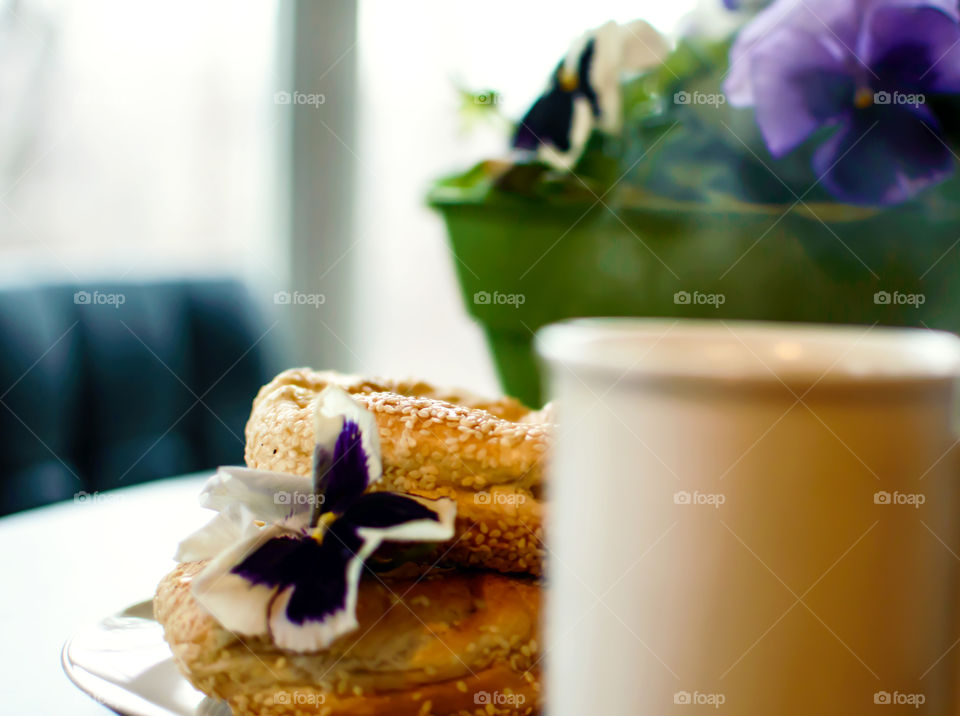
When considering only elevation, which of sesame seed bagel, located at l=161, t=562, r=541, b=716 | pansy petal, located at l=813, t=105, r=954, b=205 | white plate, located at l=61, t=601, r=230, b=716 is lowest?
white plate, located at l=61, t=601, r=230, b=716

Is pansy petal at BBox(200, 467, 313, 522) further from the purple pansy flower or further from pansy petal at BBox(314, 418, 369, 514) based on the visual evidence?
the purple pansy flower

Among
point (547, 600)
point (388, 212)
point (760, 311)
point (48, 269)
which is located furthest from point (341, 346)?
point (547, 600)

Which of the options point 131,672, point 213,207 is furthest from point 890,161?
point 213,207

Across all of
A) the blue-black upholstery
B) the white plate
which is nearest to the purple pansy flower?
the white plate

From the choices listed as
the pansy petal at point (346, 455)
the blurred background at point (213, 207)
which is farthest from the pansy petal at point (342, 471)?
the blurred background at point (213, 207)

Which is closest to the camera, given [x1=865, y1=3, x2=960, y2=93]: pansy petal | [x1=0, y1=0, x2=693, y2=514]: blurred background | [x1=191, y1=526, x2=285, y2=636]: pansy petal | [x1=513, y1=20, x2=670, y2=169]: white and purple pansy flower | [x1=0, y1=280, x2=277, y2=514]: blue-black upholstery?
[x1=191, y1=526, x2=285, y2=636]: pansy petal

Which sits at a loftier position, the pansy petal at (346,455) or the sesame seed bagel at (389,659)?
the pansy petal at (346,455)

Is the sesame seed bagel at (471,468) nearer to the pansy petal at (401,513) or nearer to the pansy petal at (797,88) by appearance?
the pansy petal at (401,513)
